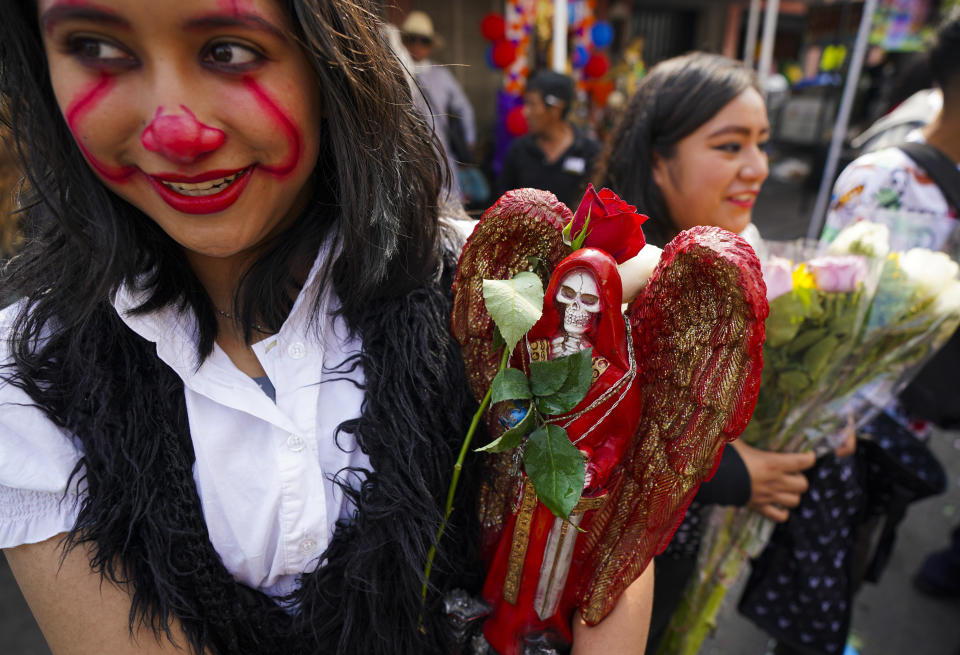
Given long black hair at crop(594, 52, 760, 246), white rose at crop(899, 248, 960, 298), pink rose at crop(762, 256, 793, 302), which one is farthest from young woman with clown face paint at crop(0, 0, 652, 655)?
white rose at crop(899, 248, 960, 298)

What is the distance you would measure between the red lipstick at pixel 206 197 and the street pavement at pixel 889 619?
216 cm

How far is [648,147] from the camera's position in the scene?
5.55ft

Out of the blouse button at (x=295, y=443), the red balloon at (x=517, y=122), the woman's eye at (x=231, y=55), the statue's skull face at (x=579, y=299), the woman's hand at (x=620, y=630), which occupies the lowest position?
Answer: the woman's hand at (x=620, y=630)

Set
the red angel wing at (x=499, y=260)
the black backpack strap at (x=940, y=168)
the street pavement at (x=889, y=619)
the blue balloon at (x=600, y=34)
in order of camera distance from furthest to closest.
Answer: the blue balloon at (x=600, y=34), the street pavement at (x=889, y=619), the black backpack strap at (x=940, y=168), the red angel wing at (x=499, y=260)

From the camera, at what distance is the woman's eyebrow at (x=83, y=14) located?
0.70 m

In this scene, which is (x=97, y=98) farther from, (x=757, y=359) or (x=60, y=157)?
(x=757, y=359)

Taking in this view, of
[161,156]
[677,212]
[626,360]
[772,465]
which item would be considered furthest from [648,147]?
[161,156]

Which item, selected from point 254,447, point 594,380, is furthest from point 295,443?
point 594,380

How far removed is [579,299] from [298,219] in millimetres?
546

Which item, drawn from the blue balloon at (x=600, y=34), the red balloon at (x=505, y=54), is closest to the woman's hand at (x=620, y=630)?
the red balloon at (x=505, y=54)

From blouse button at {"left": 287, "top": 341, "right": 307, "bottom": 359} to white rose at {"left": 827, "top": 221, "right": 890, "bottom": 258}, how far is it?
114cm

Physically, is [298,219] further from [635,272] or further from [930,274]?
[930,274]

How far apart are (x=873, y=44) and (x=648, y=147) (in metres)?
9.02

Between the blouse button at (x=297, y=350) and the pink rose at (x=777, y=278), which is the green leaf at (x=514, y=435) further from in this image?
the pink rose at (x=777, y=278)
